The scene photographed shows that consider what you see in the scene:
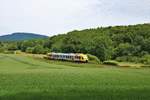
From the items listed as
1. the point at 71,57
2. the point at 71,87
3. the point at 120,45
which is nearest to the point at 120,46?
the point at 120,45

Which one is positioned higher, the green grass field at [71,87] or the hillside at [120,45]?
the hillside at [120,45]

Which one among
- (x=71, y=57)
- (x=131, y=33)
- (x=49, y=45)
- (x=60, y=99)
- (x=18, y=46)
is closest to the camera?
(x=60, y=99)

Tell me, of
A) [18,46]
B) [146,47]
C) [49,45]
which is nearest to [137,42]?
[146,47]

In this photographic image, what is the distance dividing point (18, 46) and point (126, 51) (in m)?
88.1

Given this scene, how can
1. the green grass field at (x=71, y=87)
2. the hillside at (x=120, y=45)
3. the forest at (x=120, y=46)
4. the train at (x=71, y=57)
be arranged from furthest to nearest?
the hillside at (x=120, y=45) → the forest at (x=120, y=46) → the train at (x=71, y=57) → the green grass field at (x=71, y=87)

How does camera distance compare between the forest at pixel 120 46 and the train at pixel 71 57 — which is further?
the forest at pixel 120 46

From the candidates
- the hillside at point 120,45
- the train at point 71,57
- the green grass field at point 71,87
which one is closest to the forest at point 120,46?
the hillside at point 120,45

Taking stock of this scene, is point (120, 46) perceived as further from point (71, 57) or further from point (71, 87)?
point (71, 87)

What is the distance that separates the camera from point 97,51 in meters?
114

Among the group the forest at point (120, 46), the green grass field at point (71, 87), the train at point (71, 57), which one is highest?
the forest at point (120, 46)

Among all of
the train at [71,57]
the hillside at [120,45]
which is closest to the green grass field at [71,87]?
the train at [71,57]

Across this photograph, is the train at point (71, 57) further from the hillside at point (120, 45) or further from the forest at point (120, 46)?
the hillside at point (120, 45)

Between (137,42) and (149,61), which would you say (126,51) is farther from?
(149,61)

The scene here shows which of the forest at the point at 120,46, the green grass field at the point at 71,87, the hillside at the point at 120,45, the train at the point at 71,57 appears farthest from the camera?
the hillside at the point at 120,45
